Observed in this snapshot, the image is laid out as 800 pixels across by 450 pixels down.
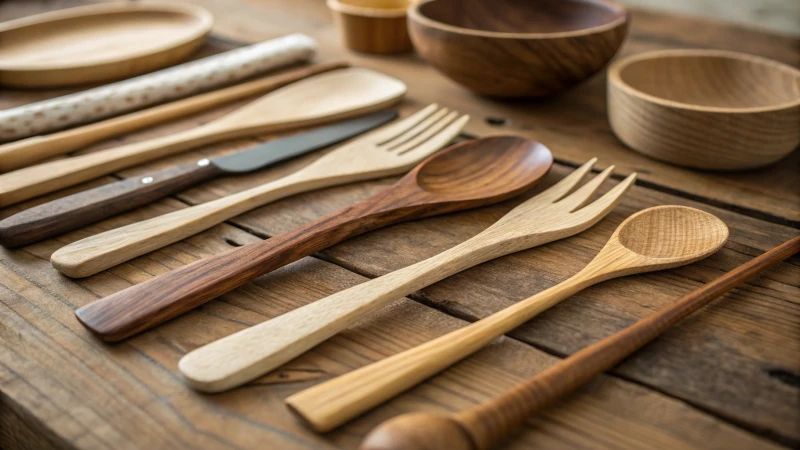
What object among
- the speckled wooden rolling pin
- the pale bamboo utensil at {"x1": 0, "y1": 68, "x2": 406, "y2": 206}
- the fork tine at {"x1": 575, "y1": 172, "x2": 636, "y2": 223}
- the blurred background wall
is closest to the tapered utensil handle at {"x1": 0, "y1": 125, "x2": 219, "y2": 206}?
the pale bamboo utensil at {"x1": 0, "y1": 68, "x2": 406, "y2": 206}

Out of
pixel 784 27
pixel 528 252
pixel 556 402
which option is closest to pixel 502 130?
pixel 528 252

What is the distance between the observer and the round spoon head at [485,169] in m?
0.73

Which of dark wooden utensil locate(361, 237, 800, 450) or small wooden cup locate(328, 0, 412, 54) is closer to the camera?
dark wooden utensil locate(361, 237, 800, 450)

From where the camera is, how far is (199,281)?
552 mm

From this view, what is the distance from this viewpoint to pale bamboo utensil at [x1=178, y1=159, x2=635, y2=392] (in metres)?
0.48

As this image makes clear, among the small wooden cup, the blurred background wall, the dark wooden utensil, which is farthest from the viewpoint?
the blurred background wall

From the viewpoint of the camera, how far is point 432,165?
2.47 feet

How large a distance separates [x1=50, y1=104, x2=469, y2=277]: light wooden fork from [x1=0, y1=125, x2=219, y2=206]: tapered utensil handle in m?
0.16

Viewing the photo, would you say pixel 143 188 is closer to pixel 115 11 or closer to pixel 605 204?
pixel 605 204

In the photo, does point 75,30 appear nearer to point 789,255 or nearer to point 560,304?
point 560,304

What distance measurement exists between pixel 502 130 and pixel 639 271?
0.36 meters

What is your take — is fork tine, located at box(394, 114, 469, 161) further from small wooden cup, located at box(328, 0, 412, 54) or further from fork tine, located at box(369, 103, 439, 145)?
small wooden cup, located at box(328, 0, 412, 54)

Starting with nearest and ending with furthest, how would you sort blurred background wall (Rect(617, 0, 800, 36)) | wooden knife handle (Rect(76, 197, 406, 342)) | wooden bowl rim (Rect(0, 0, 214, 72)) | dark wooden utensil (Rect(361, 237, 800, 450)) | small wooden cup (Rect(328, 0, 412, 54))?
1. dark wooden utensil (Rect(361, 237, 800, 450))
2. wooden knife handle (Rect(76, 197, 406, 342))
3. wooden bowl rim (Rect(0, 0, 214, 72))
4. small wooden cup (Rect(328, 0, 412, 54))
5. blurred background wall (Rect(617, 0, 800, 36))

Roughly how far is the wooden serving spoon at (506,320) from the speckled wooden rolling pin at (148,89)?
0.63 meters
